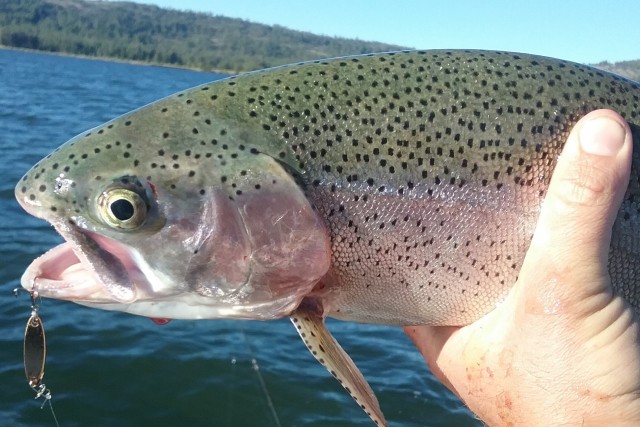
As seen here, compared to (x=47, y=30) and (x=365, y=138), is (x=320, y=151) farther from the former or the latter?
(x=47, y=30)

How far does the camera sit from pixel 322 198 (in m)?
2.93

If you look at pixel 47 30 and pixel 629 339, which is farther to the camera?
pixel 47 30

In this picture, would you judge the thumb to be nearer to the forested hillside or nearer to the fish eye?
the fish eye

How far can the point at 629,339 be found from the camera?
2719 millimetres

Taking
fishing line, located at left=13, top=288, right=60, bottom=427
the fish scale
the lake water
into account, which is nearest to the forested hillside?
the lake water

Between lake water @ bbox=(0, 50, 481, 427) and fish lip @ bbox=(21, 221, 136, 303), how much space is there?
565 centimetres

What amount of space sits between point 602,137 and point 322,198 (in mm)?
1229

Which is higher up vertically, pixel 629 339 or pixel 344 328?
pixel 629 339

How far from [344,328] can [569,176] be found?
9156mm

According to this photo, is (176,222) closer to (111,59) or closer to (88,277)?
(88,277)

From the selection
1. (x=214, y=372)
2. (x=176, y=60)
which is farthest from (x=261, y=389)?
(x=176, y=60)

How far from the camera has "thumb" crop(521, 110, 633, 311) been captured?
2533 millimetres

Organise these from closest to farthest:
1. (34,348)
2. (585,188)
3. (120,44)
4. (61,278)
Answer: (585,188), (61,278), (34,348), (120,44)

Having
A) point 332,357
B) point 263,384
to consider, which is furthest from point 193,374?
point 332,357
